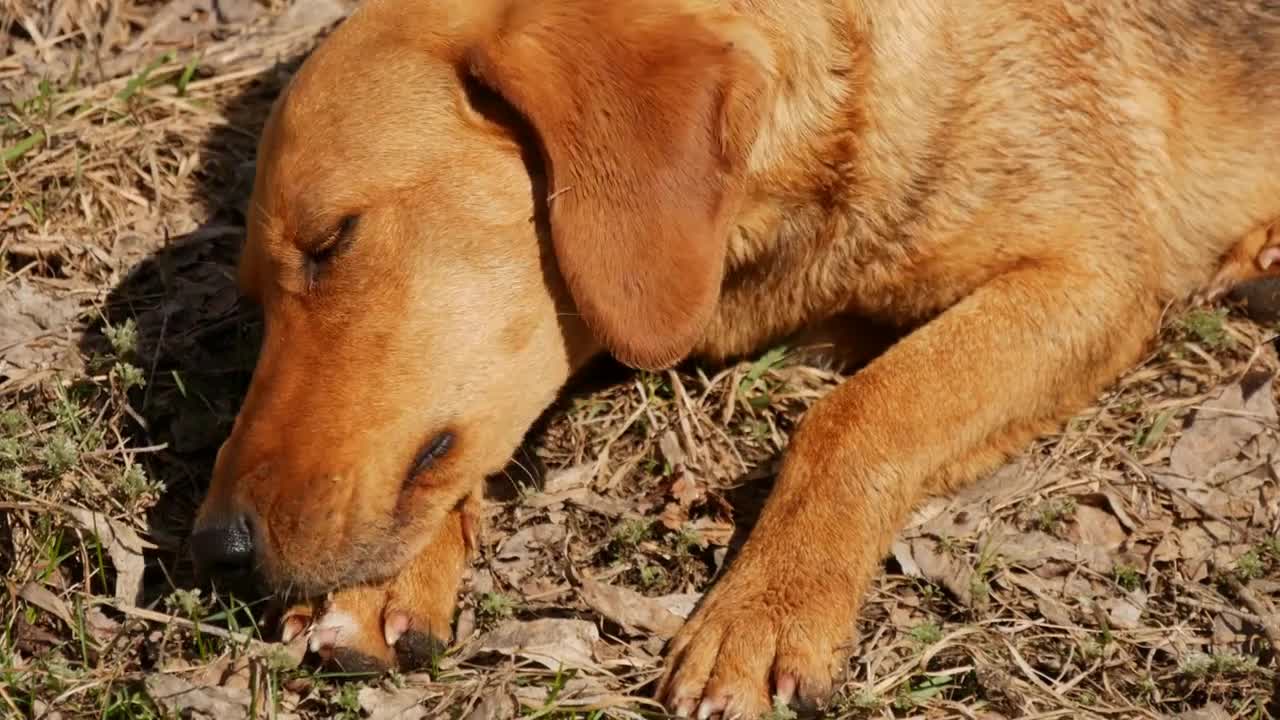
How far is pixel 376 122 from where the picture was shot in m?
3.09

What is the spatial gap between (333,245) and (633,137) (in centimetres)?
64

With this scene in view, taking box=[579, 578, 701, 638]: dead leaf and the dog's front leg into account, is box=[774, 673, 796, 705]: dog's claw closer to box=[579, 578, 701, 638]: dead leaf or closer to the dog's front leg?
the dog's front leg

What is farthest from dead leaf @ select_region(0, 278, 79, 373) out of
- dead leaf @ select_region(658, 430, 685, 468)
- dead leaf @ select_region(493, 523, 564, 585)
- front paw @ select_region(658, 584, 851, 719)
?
front paw @ select_region(658, 584, 851, 719)

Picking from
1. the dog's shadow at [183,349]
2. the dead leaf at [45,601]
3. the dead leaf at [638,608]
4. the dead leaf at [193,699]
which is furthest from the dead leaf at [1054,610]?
the dead leaf at [45,601]

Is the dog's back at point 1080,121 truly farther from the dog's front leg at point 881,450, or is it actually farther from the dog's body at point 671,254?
the dog's front leg at point 881,450

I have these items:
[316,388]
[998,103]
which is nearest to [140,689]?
[316,388]

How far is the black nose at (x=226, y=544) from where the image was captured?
295 cm

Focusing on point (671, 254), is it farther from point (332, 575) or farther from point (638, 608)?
point (332, 575)

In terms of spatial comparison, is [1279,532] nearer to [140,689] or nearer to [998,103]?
[998,103]

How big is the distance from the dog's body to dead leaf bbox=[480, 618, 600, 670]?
158 millimetres

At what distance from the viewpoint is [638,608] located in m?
3.29

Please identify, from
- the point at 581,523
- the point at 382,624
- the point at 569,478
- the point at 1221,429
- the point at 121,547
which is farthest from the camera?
the point at 1221,429

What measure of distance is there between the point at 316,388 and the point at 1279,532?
225 cm

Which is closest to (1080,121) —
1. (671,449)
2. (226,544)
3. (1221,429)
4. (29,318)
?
(1221,429)
